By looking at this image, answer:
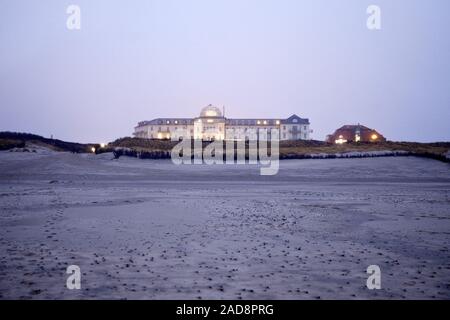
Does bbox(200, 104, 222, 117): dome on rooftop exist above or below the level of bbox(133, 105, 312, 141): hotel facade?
above

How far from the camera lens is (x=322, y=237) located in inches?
456

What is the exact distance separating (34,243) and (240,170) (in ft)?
97.2

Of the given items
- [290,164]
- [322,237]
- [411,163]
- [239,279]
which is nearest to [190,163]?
[290,164]

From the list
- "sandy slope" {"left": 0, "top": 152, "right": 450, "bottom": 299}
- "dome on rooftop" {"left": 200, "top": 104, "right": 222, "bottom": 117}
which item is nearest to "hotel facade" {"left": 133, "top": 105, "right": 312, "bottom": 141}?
"dome on rooftop" {"left": 200, "top": 104, "right": 222, "bottom": 117}

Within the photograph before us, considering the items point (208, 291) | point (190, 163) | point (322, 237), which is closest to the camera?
point (208, 291)

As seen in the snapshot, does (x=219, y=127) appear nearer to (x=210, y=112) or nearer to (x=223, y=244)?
(x=210, y=112)

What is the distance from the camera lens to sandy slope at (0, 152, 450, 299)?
694 cm

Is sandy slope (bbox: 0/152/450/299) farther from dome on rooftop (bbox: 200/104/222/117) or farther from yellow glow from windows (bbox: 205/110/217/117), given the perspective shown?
dome on rooftop (bbox: 200/104/222/117)

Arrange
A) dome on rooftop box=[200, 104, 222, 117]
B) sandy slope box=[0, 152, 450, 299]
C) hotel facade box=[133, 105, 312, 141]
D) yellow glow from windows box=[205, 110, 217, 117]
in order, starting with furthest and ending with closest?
dome on rooftop box=[200, 104, 222, 117], yellow glow from windows box=[205, 110, 217, 117], hotel facade box=[133, 105, 312, 141], sandy slope box=[0, 152, 450, 299]

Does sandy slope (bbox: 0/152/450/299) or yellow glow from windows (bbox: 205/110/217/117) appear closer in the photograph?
sandy slope (bbox: 0/152/450/299)

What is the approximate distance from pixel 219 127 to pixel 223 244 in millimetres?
100815

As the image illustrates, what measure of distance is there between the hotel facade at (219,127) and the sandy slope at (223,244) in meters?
87.5

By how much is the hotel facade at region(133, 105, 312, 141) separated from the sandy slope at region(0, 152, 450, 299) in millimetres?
87542
